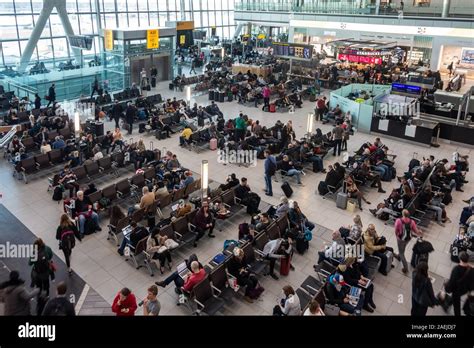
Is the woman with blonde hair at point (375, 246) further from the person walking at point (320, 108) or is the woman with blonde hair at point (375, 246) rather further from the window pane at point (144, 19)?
the window pane at point (144, 19)

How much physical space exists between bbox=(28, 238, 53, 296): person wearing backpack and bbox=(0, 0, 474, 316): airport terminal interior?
3 cm

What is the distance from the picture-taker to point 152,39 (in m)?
28.8

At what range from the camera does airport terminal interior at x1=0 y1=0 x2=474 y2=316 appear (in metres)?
8.79

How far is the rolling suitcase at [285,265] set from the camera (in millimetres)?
9726

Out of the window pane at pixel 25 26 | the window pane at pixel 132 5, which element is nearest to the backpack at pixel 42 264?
the window pane at pixel 25 26

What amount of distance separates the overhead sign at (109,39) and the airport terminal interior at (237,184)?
0.45 ft

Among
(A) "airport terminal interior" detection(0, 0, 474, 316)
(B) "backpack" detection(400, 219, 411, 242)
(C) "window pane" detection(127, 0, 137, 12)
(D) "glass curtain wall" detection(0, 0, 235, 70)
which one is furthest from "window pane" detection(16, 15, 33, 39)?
(B) "backpack" detection(400, 219, 411, 242)

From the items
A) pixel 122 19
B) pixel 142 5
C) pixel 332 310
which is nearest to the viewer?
pixel 332 310

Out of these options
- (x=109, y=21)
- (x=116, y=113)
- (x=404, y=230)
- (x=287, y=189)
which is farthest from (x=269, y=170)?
(x=109, y=21)

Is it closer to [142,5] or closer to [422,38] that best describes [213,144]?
[422,38]

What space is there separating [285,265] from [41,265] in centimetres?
538

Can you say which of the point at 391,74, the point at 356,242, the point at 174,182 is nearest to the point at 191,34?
the point at 391,74

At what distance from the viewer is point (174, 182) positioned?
1381 centimetres

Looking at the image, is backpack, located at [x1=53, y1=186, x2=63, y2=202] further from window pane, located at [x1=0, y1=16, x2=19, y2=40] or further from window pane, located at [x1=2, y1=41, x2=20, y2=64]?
window pane, located at [x1=2, y1=41, x2=20, y2=64]
